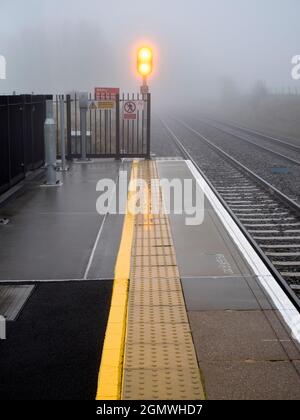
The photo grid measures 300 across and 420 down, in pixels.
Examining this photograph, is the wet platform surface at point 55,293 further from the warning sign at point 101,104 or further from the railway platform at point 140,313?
the warning sign at point 101,104

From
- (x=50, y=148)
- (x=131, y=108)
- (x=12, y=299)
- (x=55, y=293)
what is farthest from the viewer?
(x=131, y=108)

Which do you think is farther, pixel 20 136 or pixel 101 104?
pixel 101 104

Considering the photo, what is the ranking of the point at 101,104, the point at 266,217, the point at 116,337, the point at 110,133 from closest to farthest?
the point at 116,337 < the point at 266,217 < the point at 101,104 < the point at 110,133

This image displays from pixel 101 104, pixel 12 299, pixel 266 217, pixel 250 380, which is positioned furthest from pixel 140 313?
pixel 101 104

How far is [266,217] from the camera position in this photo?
10305 mm

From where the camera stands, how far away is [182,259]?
6.66 metres

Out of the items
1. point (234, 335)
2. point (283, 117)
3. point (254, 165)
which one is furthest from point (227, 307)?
point (283, 117)

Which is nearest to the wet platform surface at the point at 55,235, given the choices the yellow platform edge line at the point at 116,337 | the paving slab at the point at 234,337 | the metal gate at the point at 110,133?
the yellow platform edge line at the point at 116,337

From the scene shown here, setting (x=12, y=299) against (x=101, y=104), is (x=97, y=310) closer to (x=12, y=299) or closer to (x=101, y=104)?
(x=12, y=299)

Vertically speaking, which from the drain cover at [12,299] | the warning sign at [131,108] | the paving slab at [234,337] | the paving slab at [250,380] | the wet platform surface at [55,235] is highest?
the warning sign at [131,108]

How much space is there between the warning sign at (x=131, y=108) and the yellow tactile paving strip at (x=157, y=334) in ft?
29.2

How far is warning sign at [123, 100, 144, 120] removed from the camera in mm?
15625

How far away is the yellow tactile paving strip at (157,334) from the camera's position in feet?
12.6

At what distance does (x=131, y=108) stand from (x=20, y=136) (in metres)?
4.69
